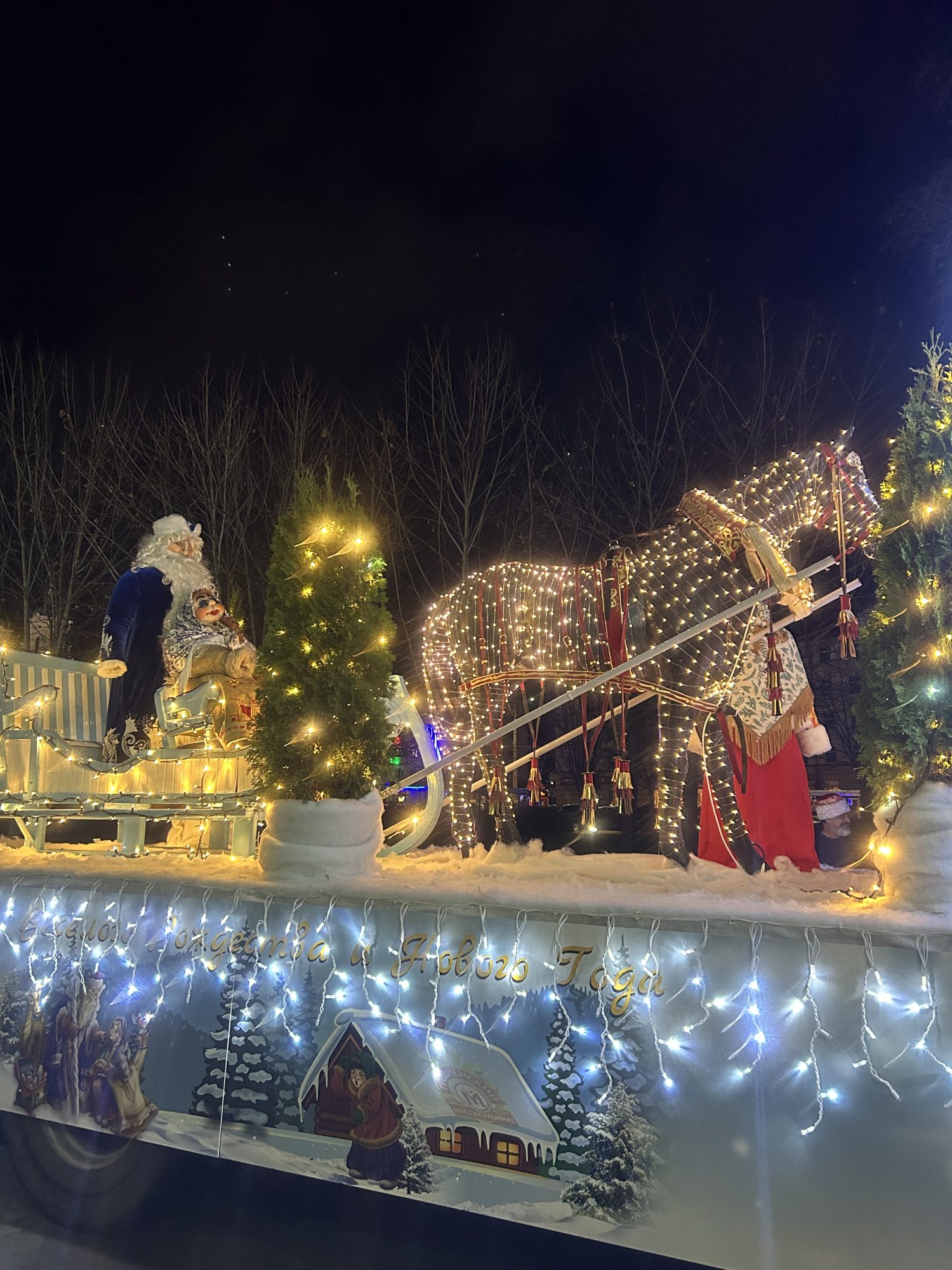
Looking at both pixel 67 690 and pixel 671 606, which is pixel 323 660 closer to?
pixel 671 606

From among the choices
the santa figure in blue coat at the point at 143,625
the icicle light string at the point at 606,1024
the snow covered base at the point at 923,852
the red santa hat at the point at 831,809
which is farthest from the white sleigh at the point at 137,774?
the red santa hat at the point at 831,809

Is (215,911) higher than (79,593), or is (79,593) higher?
(79,593)

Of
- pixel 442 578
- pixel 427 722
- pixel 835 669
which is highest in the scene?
pixel 442 578

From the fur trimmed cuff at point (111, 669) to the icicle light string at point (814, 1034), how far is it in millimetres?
3715

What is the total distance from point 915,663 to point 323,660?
2029mm

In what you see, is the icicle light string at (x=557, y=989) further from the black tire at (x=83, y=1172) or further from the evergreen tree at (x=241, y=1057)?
the black tire at (x=83, y=1172)

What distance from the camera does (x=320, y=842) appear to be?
119 inches

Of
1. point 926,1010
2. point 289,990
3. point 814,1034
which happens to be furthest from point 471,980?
point 926,1010

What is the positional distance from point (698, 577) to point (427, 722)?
5.84ft

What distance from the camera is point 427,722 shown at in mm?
4699

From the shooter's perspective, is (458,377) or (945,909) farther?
(458,377)

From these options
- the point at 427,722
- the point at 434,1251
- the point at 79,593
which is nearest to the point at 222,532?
the point at 79,593

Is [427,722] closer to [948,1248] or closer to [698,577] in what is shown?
[698,577]

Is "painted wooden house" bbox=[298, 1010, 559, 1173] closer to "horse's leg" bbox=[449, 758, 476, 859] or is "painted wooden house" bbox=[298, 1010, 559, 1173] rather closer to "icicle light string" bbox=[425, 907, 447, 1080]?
"icicle light string" bbox=[425, 907, 447, 1080]
